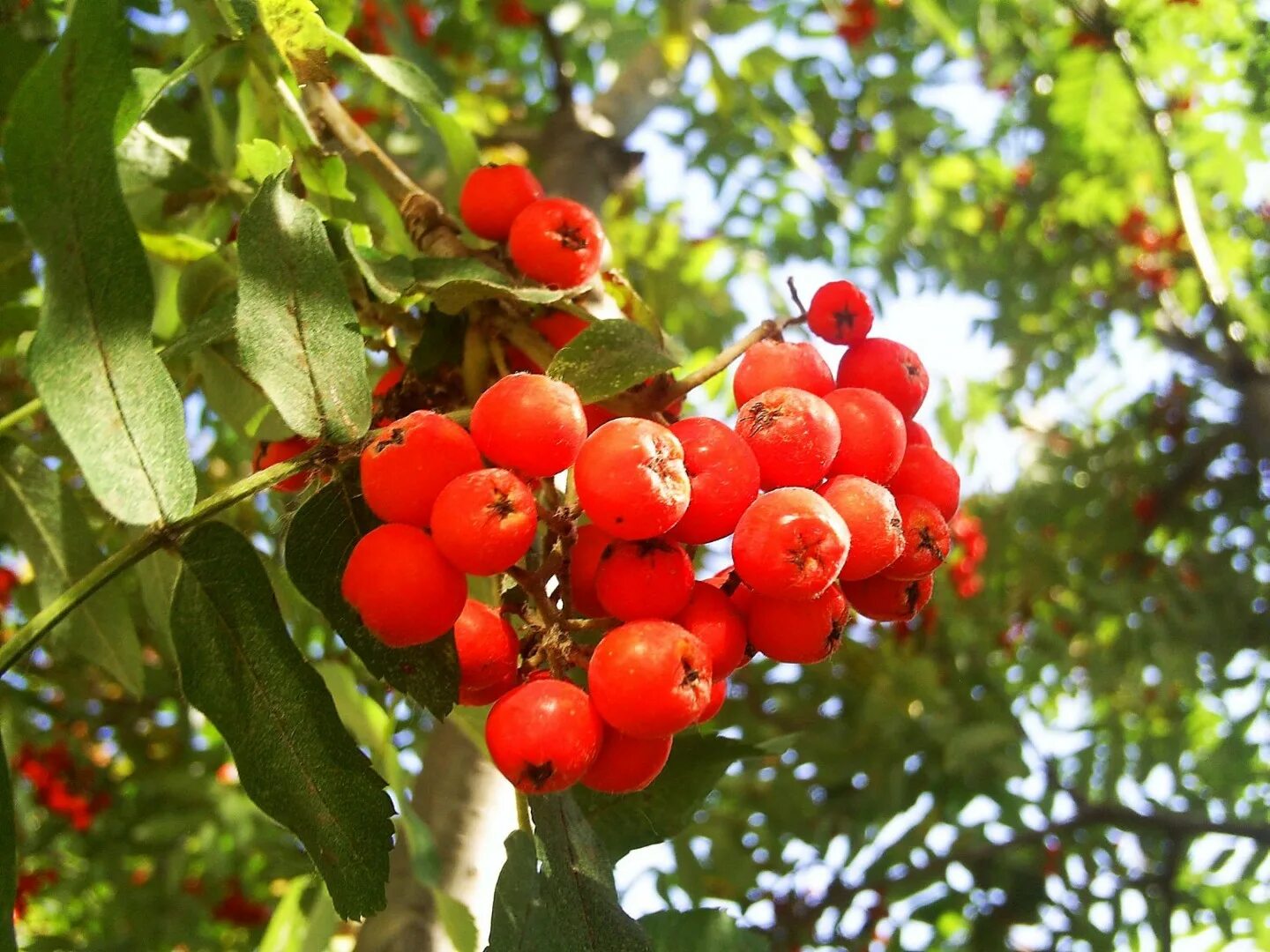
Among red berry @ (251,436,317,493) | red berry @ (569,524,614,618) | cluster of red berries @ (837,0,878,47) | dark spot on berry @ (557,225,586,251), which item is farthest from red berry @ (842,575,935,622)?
cluster of red berries @ (837,0,878,47)

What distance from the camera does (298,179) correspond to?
3.87ft

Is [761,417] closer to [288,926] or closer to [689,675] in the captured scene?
[689,675]

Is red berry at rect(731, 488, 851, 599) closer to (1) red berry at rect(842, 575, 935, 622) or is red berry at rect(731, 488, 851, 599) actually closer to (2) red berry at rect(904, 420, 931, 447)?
(1) red berry at rect(842, 575, 935, 622)

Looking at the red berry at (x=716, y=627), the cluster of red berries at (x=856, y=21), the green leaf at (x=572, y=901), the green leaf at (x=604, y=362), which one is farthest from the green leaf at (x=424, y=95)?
the cluster of red berries at (x=856, y=21)

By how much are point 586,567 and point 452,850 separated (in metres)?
0.70

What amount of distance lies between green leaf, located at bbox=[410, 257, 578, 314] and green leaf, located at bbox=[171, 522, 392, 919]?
31 centimetres

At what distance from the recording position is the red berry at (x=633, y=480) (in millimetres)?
746

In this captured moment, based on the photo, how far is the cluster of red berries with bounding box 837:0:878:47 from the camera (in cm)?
330

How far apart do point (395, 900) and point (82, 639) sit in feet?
1.72

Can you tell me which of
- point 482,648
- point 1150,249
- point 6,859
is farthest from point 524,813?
point 1150,249

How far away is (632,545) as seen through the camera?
803mm

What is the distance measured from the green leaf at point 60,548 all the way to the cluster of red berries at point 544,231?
614 mm

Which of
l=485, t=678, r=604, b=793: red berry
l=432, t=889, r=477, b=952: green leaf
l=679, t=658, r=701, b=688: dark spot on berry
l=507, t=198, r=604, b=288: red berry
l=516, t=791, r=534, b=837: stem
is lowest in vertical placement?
l=432, t=889, r=477, b=952: green leaf

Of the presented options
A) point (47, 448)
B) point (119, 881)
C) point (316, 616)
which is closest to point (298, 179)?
point (47, 448)
